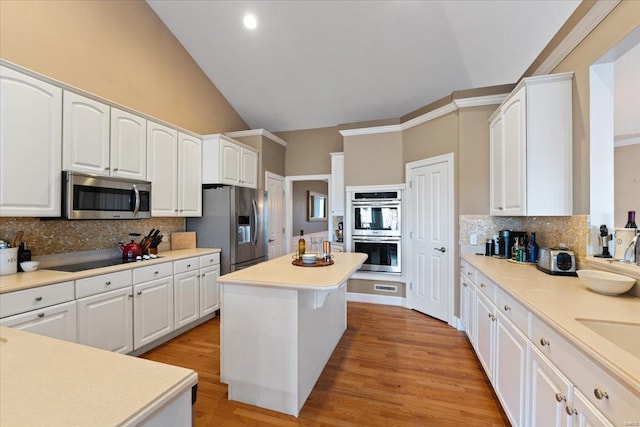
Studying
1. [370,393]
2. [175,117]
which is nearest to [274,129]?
[175,117]

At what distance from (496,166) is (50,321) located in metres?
4.09

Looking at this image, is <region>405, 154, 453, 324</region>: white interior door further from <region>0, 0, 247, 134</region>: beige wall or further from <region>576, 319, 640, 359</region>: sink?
<region>0, 0, 247, 134</region>: beige wall

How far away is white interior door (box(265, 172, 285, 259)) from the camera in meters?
4.92

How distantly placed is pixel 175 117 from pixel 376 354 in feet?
12.6

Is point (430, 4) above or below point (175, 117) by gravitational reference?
above

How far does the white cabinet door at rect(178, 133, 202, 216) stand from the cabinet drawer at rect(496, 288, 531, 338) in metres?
3.46

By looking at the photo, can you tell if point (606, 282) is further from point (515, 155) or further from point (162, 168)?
point (162, 168)

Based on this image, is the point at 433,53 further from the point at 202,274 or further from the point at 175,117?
the point at 202,274

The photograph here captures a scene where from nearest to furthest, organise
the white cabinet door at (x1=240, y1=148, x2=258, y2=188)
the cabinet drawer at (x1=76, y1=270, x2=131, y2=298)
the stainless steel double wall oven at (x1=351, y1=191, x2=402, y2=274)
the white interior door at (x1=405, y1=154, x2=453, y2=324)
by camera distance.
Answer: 1. the cabinet drawer at (x1=76, y1=270, x2=131, y2=298)
2. the white interior door at (x1=405, y1=154, x2=453, y2=324)
3. the stainless steel double wall oven at (x1=351, y1=191, x2=402, y2=274)
4. the white cabinet door at (x1=240, y1=148, x2=258, y2=188)

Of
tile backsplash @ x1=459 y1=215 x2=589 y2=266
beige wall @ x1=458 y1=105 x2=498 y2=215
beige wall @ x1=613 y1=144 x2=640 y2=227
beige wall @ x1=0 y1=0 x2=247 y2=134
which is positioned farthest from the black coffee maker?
beige wall @ x1=0 y1=0 x2=247 y2=134

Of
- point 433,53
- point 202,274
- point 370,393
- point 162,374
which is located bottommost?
point 370,393

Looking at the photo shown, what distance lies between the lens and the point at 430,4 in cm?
279

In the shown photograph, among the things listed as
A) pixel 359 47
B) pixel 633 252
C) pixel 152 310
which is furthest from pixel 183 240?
pixel 633 252

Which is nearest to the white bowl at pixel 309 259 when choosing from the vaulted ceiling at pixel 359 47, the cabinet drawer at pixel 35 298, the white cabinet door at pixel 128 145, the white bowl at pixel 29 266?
the cabinet drawer at pixel 35 298
